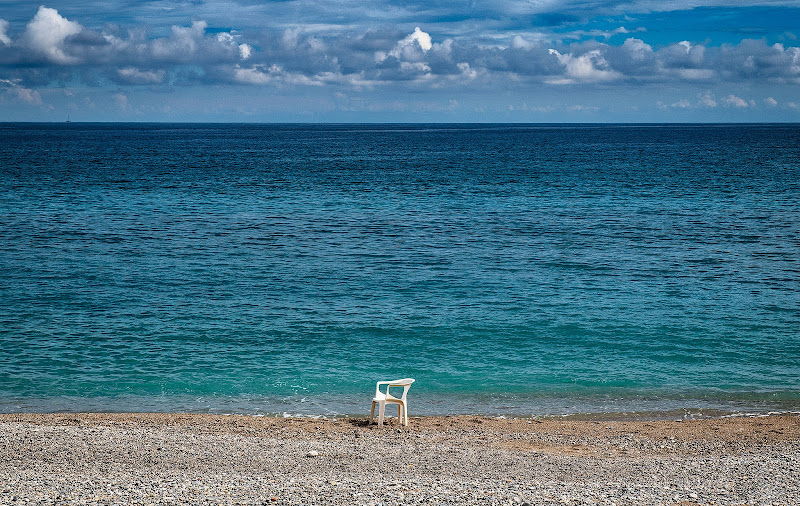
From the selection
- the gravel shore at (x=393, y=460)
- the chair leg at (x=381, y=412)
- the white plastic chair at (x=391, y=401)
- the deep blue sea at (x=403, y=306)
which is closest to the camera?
the gravel shore at (x=393, y=460)

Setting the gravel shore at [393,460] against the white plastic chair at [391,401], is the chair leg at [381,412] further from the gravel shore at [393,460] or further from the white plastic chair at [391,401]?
the gravel shore at [393,460]

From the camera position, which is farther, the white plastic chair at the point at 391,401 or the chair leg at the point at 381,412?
the chair leg at the point at 381,412

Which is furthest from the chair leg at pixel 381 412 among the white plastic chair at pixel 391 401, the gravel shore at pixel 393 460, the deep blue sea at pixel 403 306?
the deep blue sea at pixel 403 306

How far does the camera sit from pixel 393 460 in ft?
42.4

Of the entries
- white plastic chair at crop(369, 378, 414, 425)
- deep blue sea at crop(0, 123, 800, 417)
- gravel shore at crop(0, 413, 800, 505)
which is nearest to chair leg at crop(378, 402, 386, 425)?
white plastic chair at crop(369, 378, 414, 425)

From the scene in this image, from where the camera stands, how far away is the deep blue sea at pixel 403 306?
736 inches

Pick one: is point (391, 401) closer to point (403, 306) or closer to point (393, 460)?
point (393, 460)

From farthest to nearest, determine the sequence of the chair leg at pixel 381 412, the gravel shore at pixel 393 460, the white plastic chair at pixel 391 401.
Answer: the chair leg at pixel 381 412, the white plastic chair at pixel 391 401, the gravel shore at pixel 393 460

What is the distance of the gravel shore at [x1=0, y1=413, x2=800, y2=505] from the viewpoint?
1043 centimetres

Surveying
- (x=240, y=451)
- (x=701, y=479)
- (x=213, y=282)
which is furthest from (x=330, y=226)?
(x=701, y=479)

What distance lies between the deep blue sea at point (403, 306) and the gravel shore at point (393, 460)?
1.78 metres

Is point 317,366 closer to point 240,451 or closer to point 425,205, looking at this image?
point 240,451

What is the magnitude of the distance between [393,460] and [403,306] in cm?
1321

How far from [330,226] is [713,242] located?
20941mm
